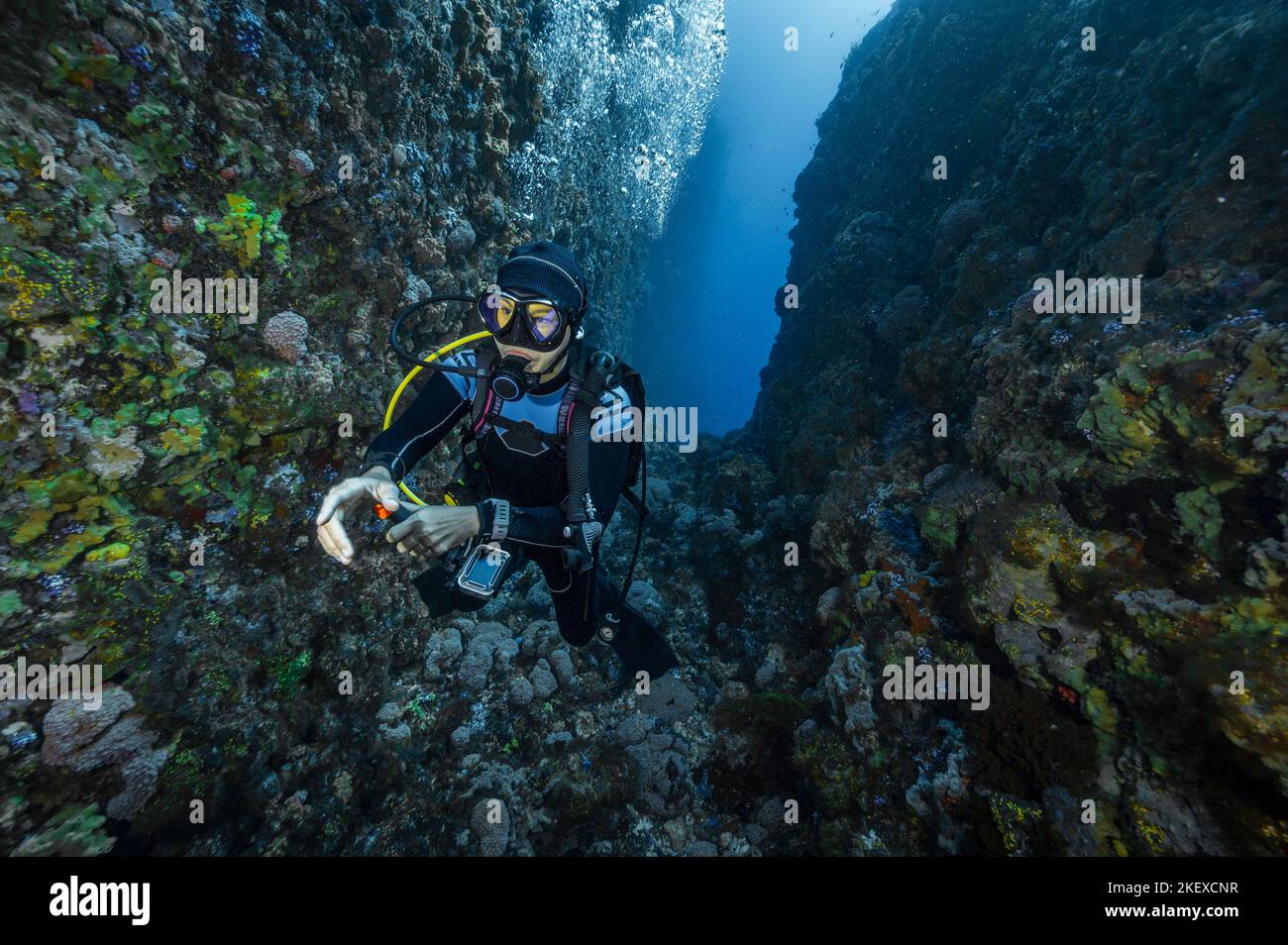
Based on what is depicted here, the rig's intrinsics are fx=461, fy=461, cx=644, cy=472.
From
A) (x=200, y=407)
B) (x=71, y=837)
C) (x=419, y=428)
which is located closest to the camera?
(x=71, y=837)

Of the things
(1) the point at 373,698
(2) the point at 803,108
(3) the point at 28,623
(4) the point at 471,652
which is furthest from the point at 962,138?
(2) the point at 803,108

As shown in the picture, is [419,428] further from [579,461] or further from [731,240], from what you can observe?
[731,240]

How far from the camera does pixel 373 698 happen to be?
4402 millimetres

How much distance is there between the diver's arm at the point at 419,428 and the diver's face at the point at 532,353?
0.55 metres

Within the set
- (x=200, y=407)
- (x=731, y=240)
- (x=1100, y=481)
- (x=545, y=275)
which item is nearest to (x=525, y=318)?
(x=545, y=275)

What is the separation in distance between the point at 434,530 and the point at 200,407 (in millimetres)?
2707

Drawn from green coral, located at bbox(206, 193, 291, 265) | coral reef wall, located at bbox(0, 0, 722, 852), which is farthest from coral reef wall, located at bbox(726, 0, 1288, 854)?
green coral, located at bbox(206, 193, 291, 265)

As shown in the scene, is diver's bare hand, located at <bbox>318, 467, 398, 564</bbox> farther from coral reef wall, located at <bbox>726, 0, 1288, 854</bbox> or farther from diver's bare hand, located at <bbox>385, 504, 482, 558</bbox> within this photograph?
coral reef wall, located at <bbox>726, 0, 1288, 854</bbox>

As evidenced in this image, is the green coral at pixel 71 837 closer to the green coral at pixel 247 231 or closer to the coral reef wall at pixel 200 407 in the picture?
the coral reef wall at pixel 200 407

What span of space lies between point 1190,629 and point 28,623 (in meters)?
7.34

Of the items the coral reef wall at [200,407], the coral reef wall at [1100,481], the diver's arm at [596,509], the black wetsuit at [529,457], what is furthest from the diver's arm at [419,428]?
the coral reef wall at [1100,481]

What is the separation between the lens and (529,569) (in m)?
6.63

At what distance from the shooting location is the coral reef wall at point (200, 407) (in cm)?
275

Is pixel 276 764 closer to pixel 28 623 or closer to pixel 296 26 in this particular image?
pixel 28 623
